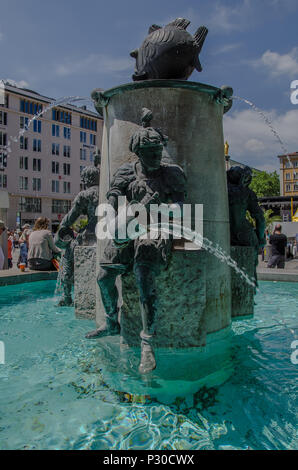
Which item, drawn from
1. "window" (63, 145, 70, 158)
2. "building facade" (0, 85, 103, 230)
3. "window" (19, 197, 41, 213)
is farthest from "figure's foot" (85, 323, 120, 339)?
"window" (63, 145, 70, 158)

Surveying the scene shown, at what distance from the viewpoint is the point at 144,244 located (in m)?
3.24

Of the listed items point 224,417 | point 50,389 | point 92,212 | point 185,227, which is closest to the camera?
point 224,417

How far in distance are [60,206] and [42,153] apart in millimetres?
8229

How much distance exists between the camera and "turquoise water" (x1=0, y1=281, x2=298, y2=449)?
2.39m

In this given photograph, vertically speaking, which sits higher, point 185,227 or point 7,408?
point 185,227

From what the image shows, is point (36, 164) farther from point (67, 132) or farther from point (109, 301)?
point (109, 301)

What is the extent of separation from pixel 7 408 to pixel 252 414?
1718 millimetres

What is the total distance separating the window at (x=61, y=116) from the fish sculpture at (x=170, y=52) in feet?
185

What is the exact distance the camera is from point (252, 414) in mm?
2678

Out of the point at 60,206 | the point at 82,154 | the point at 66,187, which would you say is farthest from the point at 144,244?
the point at 82,154

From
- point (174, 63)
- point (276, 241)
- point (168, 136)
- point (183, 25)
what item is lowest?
point (276, 241)

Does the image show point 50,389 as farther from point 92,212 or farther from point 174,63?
point 174,63

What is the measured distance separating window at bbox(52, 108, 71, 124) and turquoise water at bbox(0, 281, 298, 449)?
5749 centimetres

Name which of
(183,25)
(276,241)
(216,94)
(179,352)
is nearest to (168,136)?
(216,94)
